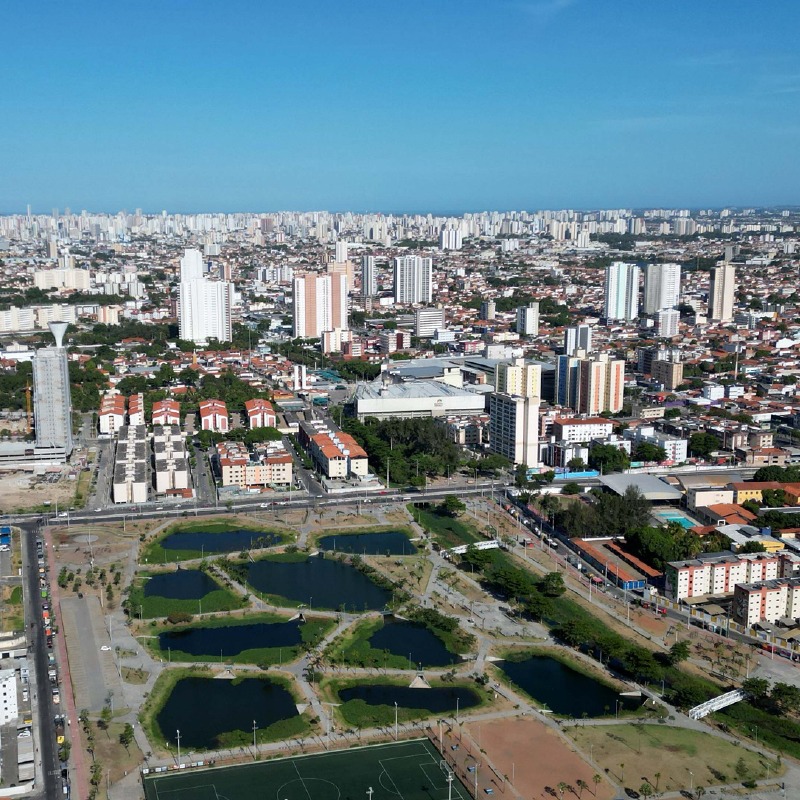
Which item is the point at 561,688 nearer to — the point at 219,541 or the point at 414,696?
the point at 414,696

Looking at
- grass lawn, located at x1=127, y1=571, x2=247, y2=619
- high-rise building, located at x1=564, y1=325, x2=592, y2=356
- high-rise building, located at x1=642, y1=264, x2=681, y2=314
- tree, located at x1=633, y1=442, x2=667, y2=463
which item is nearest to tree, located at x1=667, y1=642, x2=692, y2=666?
grass lawn, located at x1=127, y1=571, x2=247, y2=619

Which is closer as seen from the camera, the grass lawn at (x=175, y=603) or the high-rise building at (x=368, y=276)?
the grass lawn at (x=175, y=603)

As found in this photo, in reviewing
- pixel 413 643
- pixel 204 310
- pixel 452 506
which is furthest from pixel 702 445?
pixel 204 310

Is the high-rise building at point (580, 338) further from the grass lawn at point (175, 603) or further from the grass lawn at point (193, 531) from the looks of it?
the grass lawn at point (175, 603)

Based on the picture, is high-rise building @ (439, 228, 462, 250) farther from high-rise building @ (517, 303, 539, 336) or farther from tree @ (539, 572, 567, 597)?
tree @ (539, 572, 567, 597)

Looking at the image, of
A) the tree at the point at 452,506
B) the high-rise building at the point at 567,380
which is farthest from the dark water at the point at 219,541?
the high-rise building at the point at 567,380

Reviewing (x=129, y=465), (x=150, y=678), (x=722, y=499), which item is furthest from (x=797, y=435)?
(x=150, y=678)
